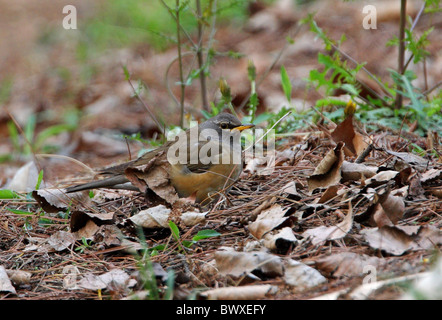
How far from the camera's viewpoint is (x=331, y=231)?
12.7 ft

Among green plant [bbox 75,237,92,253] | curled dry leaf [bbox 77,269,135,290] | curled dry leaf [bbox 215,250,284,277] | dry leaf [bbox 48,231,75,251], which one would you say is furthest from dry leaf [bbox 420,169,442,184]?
dry leaf [bbox 48,231,75,251]

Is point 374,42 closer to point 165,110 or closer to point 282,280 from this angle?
point 165,110

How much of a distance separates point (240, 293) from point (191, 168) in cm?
239

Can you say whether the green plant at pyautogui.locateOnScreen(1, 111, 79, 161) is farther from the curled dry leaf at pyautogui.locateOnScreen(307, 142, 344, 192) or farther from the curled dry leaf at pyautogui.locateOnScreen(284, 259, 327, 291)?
the curled dry leaf at pyautogui.locateOnScreen(284, 259, 327, 291)

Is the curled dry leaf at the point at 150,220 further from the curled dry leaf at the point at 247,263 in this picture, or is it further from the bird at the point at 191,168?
the curled dry leaf at the point at 247,263

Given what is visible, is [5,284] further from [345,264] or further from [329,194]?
[329,194]

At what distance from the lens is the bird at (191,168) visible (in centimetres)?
534

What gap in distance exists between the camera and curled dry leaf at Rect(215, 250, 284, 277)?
11.5 feet

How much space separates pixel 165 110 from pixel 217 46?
10.3 ft

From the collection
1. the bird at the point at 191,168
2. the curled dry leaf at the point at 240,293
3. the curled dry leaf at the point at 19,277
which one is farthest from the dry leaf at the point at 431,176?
the curled dry leaf at the point at 19,277

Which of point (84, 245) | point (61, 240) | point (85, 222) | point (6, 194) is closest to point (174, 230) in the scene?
point (84, 245)

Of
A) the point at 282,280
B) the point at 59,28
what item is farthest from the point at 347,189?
the point at 59,28

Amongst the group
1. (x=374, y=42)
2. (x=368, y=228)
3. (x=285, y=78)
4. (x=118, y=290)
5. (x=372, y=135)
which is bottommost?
(x=118, y=290)

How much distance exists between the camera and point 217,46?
1234cm
